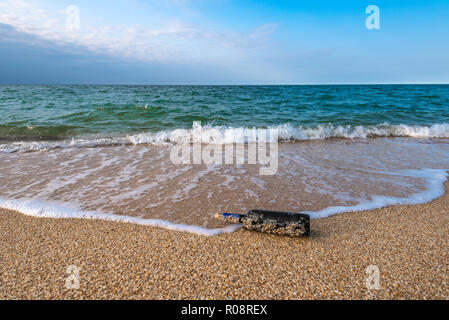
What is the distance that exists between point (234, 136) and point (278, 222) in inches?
209

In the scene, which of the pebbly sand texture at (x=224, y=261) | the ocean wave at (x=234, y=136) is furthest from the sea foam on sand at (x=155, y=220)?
the ocean wave at (x=234, y=136)

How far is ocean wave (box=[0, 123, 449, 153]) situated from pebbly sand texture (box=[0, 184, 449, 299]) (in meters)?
4.47

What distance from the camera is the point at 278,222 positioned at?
2.21m

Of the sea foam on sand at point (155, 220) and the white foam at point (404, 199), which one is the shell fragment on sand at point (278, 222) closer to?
the sea foam on sand at point (155, 220)

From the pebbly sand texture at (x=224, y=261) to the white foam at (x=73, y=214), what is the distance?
0.34 ft

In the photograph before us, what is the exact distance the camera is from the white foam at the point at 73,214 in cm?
245

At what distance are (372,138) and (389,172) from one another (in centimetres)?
417

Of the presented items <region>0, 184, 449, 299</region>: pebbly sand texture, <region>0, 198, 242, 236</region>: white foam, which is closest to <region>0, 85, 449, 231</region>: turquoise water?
<region>0, 198, 242, 236</region>: white foam

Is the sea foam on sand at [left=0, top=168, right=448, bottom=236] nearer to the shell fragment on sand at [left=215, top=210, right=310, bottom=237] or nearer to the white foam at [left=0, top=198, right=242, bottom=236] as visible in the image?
the white foam at [left=0, top=198, right=242, bottom=236]

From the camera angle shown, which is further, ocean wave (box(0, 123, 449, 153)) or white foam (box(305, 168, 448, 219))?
ocean wave (box(0, 123, 449, 153))

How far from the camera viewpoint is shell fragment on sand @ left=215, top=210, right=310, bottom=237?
2186mm

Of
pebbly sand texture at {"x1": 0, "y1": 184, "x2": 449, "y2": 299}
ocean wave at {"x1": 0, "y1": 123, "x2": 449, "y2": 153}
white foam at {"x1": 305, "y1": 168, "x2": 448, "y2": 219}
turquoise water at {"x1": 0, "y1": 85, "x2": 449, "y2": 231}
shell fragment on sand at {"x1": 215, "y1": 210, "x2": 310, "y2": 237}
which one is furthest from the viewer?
ocean wave at {"x1": 0, "y1": 123, "x2": 449, "y2": 153}

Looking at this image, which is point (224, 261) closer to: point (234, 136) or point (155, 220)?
point (155, 220)
